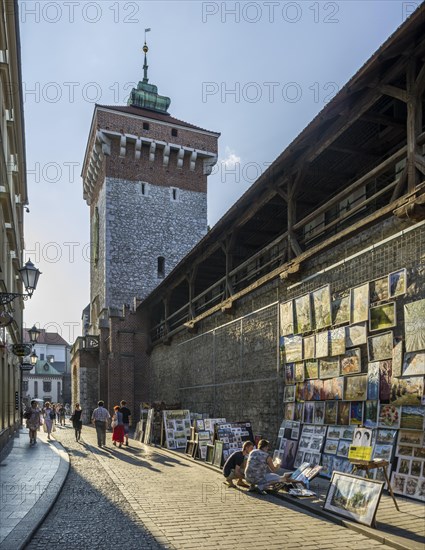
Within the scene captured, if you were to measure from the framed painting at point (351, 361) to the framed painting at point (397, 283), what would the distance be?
1.32 m

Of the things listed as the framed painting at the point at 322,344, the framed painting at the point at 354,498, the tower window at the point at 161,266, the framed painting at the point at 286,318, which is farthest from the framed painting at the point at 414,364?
the tower window at the point at 161,266

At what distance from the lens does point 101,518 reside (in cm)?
704

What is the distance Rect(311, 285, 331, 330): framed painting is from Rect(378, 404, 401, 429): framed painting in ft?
7.34

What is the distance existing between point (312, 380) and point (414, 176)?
454 centimetres

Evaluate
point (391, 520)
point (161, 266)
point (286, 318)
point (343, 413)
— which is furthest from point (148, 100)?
point (391, 520)

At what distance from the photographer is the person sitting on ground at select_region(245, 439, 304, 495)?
8625 mm

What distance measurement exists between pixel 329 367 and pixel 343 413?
0.95 m

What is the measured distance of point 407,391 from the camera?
7.96 m

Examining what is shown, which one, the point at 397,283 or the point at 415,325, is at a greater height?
the point at 397,283

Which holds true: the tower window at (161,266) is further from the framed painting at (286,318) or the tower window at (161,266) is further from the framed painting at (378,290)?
the framed painting at (378,290)

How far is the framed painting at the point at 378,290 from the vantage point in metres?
8.77

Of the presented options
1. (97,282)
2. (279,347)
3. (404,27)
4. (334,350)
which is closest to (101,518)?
(334,350)

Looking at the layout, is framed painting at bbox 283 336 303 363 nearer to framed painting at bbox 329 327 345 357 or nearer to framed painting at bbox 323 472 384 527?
framed painting at bbox 329 327 345 357

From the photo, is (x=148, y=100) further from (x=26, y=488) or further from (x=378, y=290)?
(x=26, y=488)
